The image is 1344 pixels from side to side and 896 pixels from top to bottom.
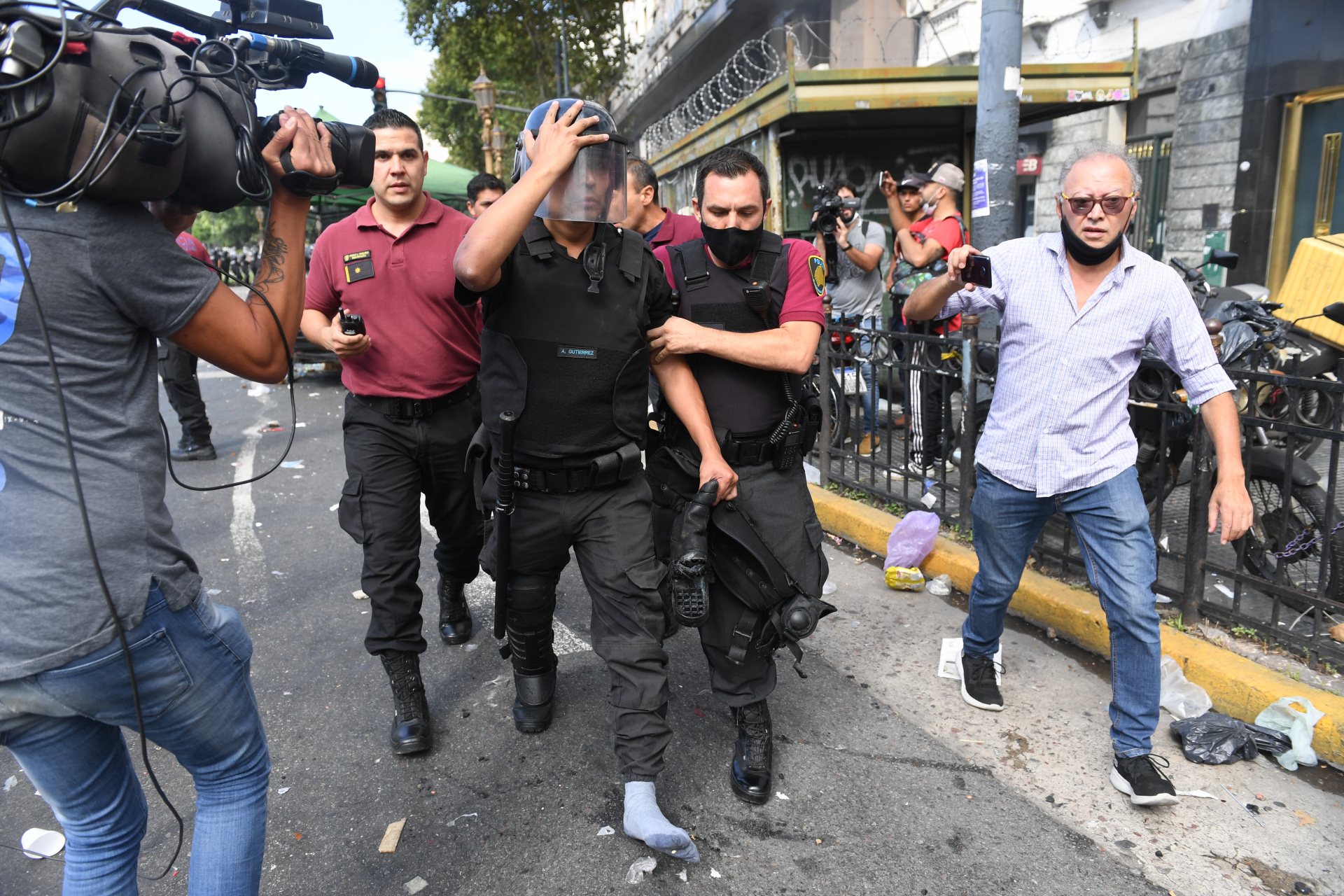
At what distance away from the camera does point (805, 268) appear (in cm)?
293

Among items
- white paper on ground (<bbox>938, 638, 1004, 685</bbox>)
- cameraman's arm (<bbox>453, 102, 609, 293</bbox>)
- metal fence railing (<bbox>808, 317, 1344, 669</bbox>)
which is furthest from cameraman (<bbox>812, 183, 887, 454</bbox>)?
cameraman's arm (<bbox>453, 102, 609, 293</bbox>)

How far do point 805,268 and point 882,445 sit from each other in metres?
3.76

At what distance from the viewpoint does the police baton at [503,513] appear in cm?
257

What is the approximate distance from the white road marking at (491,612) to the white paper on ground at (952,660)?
1.46 meters

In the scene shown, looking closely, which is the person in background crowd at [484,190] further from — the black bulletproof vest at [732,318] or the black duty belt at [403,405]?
the black bulletproof vest at [732,318]

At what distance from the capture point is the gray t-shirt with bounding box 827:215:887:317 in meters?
6.95

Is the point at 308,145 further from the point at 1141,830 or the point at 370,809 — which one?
the point at 1141,830

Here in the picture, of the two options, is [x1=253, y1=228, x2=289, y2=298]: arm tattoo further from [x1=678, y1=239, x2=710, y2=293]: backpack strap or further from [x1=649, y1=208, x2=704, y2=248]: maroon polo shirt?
[x1=649, y1=208, x2=704, y2=248]: maroon polo shirt

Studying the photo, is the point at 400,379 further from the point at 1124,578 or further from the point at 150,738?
the point at 1124,578

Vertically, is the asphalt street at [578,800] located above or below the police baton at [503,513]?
below

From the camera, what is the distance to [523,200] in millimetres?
2266

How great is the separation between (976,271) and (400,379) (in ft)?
6.85

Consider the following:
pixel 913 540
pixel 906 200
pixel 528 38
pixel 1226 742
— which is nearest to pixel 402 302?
pixel 913 540

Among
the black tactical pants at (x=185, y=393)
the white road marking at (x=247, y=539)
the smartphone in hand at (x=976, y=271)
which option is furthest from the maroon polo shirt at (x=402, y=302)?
the black tactical pants at (x=185, y=393)
